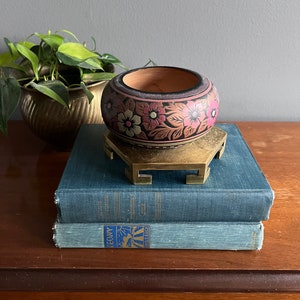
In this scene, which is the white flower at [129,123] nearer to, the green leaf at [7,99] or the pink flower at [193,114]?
the pink flower at [193,114]

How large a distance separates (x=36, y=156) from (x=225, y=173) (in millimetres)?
306

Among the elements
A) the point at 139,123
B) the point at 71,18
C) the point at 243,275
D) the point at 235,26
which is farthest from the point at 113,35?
the point at 243,275

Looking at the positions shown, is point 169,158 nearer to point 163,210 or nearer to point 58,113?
point 163,210

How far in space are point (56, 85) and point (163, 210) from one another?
222 mm

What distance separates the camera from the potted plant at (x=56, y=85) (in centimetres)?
51

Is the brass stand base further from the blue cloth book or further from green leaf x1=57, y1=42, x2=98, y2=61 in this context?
green leaf x1=57, y1=42, x2=98, y2=61

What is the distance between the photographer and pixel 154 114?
1.24 feet

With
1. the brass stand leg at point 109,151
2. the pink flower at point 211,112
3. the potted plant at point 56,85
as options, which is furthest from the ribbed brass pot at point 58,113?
the pink flower at point 211,112

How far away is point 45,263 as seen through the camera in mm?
399

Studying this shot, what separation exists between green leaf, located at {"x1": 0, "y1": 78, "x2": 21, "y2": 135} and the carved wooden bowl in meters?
0.13

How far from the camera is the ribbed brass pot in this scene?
0.53 meters

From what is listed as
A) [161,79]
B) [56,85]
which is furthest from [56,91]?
[161,79]

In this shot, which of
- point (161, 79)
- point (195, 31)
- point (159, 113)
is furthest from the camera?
point (195, 31)

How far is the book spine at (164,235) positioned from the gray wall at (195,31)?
34 cm
